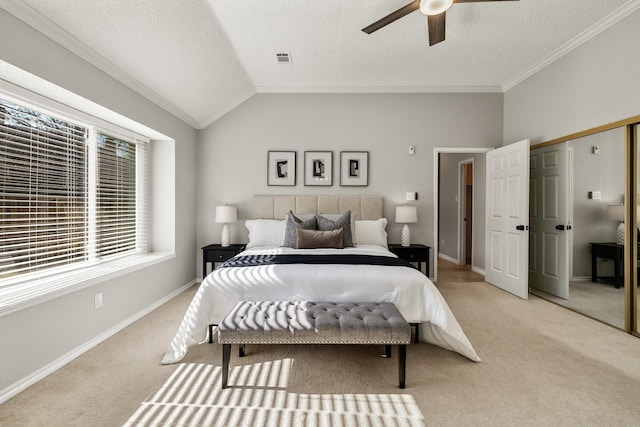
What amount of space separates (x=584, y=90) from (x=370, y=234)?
288cm

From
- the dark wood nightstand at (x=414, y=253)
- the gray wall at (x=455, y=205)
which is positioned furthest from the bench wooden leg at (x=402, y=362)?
the gray wall at (x=455, y=205)

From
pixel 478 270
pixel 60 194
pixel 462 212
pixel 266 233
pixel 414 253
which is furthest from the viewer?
pixel 462 212

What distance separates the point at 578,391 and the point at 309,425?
68.1 inches

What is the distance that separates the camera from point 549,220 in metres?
3.67

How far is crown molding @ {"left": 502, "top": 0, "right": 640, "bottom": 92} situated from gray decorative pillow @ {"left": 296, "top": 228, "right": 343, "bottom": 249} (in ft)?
11.1

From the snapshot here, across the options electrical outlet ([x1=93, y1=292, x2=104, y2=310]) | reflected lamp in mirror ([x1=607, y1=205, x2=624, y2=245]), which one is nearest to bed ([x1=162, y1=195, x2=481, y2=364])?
electrical outlet ([x1=93, y1=292, x2=104, y2=310])

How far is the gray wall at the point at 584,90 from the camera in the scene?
110 inches

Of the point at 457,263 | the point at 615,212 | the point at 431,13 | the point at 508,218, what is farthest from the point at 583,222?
the point at 457,263

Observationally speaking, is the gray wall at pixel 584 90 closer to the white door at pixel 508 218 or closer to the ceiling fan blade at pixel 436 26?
the white door at pixel 508 218

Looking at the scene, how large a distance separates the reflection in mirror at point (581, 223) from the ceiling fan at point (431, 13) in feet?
6.75

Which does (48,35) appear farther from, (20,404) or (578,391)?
(578,391)

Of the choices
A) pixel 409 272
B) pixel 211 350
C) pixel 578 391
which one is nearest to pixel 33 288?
pixel 211 350

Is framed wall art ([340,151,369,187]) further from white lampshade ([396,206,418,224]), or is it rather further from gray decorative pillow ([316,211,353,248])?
gray decorative pillow ([316,211,353,248])

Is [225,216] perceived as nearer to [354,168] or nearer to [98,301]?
[98,301]
